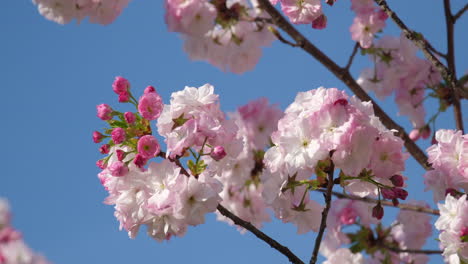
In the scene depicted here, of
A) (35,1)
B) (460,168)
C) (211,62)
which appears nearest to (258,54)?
(211,62)

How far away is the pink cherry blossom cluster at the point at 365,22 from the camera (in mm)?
4262

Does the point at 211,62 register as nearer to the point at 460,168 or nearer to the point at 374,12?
the point at 374,12

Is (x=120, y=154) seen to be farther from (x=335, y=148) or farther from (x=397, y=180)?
(x=397, y=180)

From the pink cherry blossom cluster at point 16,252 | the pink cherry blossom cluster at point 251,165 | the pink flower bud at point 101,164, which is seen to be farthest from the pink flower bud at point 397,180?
the pink cherry blossom cluster at point 251,165

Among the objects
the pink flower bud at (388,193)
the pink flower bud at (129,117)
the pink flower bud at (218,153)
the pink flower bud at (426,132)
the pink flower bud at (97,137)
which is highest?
the pink flower bud at (426,132)

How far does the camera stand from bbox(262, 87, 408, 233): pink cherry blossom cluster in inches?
87.4

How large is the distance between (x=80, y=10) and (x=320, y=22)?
143 cm

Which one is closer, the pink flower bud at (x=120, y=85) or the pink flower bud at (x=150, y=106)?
the pink flower bud at (x=150, y=106)

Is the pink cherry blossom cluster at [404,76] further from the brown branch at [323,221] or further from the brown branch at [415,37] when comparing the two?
the brown branch at [323,221]

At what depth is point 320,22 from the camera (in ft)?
11.4

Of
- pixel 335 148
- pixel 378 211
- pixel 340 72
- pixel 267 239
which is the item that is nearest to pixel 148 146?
pixel 267 239

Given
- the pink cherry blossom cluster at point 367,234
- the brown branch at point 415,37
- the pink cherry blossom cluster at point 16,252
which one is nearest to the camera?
the pink cherry blossom cluster at point 16,252

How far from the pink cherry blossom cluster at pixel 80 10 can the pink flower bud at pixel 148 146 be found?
1.45 m

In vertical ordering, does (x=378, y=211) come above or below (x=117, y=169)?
above
